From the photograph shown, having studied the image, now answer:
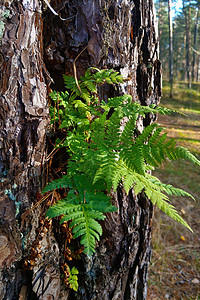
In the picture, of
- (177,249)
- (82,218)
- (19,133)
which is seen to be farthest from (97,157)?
(177,249)

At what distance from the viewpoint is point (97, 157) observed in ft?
4.55

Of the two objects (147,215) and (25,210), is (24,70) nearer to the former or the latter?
(25,210)

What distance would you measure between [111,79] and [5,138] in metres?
0.93

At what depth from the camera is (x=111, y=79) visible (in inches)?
68.0

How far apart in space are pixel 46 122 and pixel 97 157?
489 mm

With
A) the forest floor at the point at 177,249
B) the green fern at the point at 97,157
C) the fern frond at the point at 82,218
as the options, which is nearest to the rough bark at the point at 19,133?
the green fern at the point at 97,157

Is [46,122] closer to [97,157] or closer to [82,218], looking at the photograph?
[97,157]

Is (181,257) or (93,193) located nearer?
(93,193)

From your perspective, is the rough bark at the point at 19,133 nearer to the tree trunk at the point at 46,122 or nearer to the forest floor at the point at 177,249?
the tree trunk at the point at 46,122

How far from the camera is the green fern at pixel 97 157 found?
1.28 meters

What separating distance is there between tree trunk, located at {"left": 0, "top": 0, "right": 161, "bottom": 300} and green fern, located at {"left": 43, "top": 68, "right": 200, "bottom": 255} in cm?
18

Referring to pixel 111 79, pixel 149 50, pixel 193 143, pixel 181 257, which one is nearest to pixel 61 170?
pixel 111 79

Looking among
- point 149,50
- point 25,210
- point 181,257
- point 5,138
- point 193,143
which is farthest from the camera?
point 193,143

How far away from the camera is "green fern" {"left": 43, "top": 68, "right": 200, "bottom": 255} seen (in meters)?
1.28
